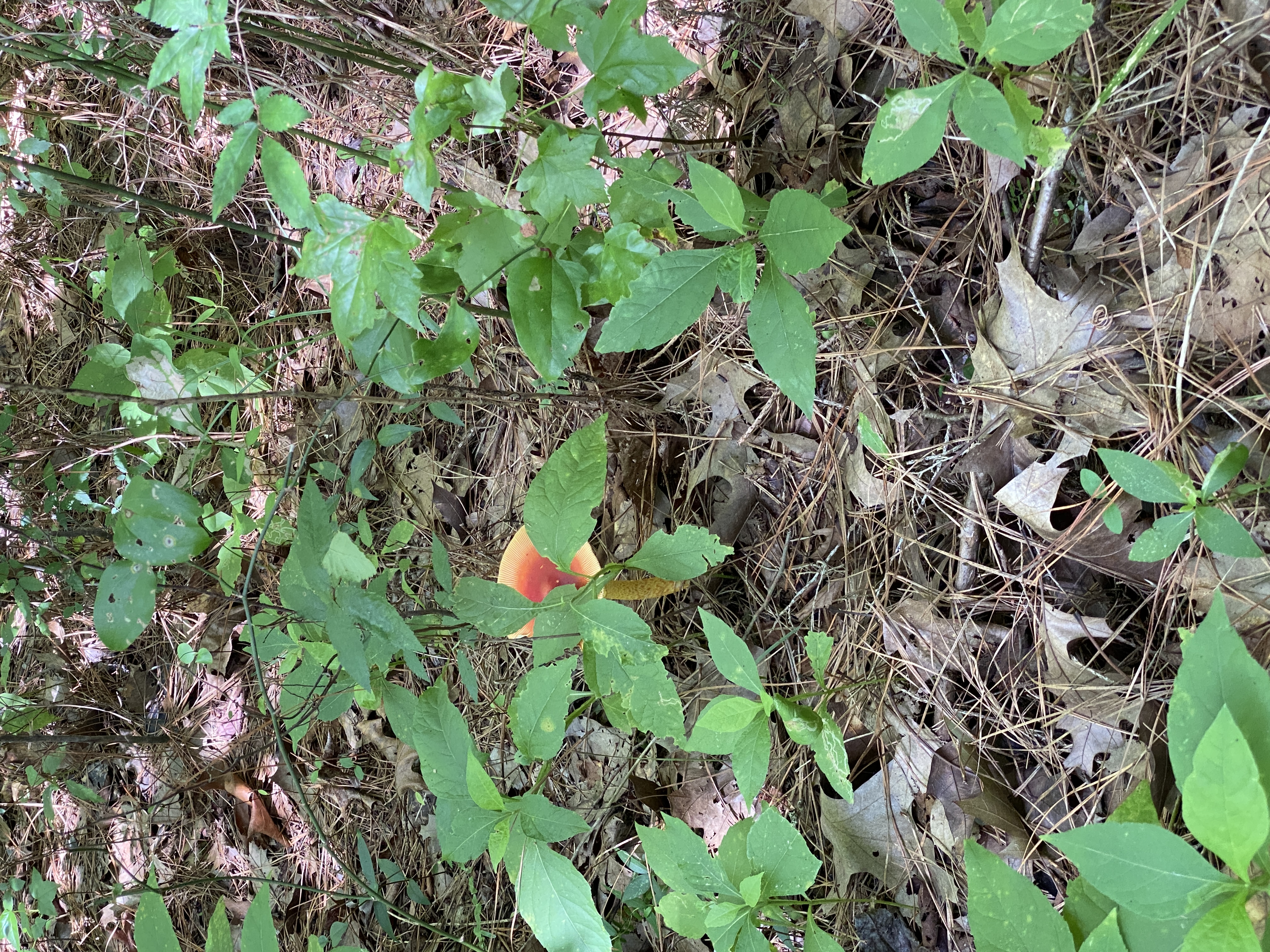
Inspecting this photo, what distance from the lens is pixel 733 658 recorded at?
127cm

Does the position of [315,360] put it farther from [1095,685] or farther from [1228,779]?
[1228,779]

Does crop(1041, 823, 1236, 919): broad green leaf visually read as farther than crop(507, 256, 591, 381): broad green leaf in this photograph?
No

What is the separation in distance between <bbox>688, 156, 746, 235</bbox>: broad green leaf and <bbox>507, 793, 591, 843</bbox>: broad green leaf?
0.95m

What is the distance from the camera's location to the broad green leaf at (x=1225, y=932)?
0.81 meters

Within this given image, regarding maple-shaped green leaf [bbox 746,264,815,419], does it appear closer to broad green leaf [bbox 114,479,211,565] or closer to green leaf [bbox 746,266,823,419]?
green leaf [bbox 746,266,823,419]

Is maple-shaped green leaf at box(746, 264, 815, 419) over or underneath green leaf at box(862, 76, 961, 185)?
underneath

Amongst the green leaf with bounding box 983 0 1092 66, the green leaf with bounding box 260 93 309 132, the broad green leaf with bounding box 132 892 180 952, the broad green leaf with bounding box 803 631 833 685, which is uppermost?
the green leaf with bounding box 983 0 1092 66

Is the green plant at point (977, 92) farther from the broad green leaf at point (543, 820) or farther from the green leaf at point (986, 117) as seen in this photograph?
the broad green leaf at point (543, 820)

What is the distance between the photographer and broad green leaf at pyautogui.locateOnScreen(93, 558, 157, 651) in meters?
1.40

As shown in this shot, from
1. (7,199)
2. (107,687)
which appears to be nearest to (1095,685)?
(107,687)

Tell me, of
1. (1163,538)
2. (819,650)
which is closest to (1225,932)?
(1163,538)

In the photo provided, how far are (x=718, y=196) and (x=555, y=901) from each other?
1.11m

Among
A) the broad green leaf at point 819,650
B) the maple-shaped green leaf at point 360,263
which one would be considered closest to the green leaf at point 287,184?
the maple-shaped green leaf at point 360,263

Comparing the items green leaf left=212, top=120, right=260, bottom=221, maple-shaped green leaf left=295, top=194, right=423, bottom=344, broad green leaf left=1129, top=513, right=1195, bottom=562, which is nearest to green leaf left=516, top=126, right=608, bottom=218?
maple-shaped green leaf left=295, top=194, right=423, bottom=344
